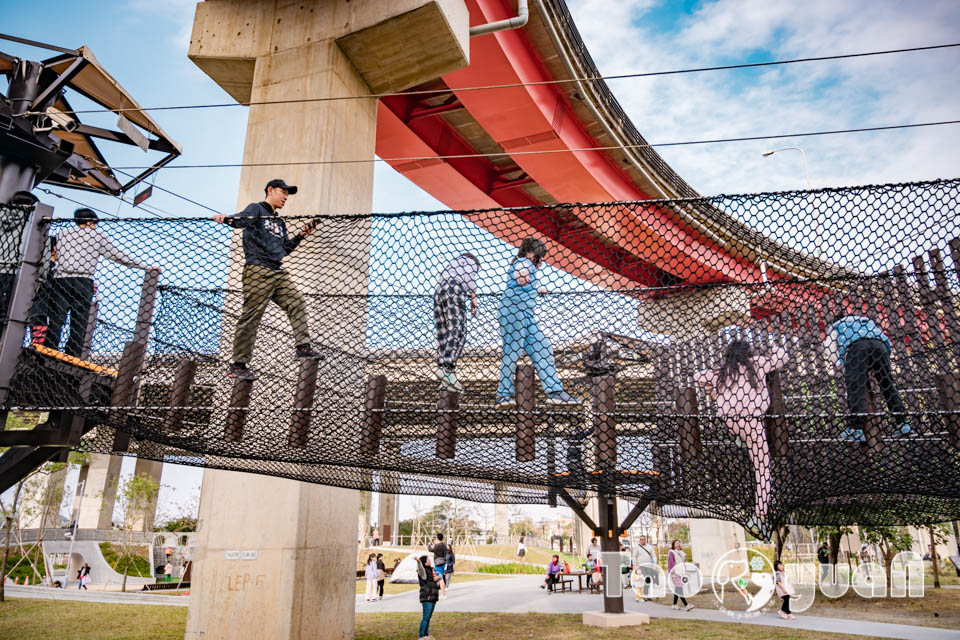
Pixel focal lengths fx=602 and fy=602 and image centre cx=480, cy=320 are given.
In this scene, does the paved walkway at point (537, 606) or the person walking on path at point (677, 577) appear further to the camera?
the person walking on path at point (677, 577)

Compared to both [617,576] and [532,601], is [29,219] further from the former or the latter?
[532,601]

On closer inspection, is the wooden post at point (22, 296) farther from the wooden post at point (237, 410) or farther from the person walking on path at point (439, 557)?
the person walking on path at point (439, 557)

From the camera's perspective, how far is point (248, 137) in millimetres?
5945

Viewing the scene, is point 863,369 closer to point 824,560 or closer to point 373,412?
point 373,412

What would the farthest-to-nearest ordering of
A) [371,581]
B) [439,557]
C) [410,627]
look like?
1. [371,581]
2. [410,627]
3. [439,557]

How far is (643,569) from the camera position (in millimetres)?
13266

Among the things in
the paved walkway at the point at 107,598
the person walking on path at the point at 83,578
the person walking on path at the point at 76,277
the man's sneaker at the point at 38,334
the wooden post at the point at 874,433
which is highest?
the person walking on path at the point at 76,277

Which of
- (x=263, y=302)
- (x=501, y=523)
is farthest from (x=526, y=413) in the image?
(x=501, y=523)

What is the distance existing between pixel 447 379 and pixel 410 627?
6.96 m

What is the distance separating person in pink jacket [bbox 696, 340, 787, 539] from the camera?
2.98 meters

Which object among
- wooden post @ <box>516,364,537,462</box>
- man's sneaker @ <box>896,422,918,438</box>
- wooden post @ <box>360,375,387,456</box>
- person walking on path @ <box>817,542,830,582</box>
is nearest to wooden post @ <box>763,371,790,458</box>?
man's sneaker @ <box>896,422,918,438</box>

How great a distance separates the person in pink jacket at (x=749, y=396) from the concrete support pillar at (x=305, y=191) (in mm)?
1951

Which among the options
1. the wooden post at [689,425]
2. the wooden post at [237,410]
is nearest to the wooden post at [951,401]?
the wooden post at [689,425]

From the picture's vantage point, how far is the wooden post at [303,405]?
3.25 meters
